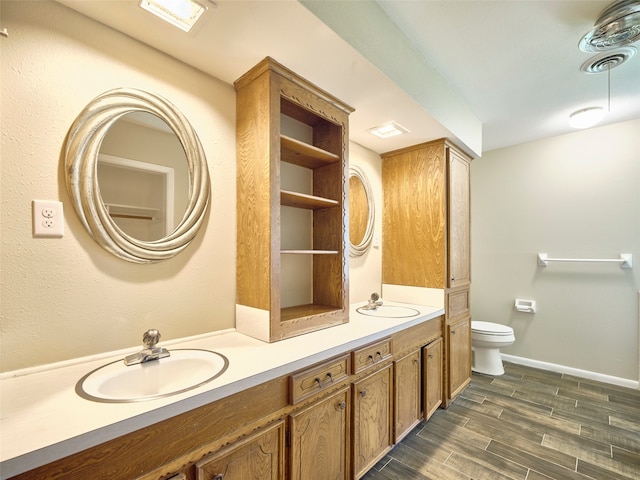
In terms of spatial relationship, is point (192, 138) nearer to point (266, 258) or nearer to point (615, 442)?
point (266, 258)

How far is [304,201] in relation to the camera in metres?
1.73

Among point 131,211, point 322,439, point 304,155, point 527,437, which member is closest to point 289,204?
point 304,155

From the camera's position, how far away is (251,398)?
42.0 inches

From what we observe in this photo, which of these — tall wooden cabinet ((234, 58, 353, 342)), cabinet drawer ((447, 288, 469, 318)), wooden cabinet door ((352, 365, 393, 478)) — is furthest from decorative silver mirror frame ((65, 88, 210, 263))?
cabinet drawer ((447, 288, 469, 318))

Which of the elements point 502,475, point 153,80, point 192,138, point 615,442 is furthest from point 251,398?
point 615,442

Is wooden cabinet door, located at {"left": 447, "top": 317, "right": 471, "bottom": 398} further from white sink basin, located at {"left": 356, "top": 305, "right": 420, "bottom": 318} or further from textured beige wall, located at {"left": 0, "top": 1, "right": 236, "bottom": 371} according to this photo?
textured beige wall, located at {"left": 0, "top": 1, "right": 236, "bottom": 371}

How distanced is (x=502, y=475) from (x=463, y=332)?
1.12 m

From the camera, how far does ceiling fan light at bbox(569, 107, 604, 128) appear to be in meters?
2.26

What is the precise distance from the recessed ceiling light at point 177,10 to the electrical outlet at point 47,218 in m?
0.81

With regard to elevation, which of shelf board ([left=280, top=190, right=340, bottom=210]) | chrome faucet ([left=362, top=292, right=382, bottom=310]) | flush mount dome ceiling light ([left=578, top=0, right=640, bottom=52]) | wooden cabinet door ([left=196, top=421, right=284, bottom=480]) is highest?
flush mount dome ceiling light ([left=578, top=0, right=640, bottom=52])

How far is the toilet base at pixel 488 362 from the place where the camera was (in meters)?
3.01

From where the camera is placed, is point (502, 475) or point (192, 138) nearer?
point (192, 138)

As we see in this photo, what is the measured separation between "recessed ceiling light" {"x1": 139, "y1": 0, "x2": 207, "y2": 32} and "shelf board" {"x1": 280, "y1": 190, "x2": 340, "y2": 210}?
0.78 m

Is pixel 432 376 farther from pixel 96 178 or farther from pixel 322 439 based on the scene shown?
pixel 96 178
